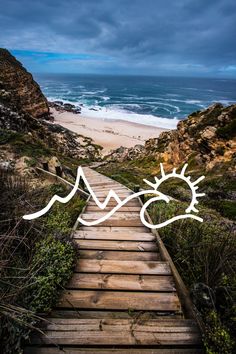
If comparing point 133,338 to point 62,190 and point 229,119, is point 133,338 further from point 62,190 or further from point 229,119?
point 229,119

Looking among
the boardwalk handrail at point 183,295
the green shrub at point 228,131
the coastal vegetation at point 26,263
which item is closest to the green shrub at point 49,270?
the coastal vegetation at point 26,263

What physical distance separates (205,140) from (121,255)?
12.2m

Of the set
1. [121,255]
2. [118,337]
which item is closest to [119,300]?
[118,337]

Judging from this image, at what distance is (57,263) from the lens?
370 centimetres

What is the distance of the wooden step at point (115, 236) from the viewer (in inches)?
199

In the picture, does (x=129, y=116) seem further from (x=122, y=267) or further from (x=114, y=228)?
(x=122, y=267)

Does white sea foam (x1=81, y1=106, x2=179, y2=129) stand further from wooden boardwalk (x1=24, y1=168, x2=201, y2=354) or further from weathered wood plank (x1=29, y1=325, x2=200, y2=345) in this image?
weathered wood plank (x1=29, y1=325, x2=200, y2=345)

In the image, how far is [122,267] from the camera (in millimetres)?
4156

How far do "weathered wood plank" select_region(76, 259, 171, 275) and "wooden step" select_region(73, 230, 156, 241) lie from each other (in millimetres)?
767

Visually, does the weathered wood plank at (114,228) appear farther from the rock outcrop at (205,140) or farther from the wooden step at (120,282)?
the rock outcrop at (205,140)

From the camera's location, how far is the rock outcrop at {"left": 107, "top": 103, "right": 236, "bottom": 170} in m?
14.2

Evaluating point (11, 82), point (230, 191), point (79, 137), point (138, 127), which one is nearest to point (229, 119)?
point (230, 191)

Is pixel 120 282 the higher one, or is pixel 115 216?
pixel 120 282

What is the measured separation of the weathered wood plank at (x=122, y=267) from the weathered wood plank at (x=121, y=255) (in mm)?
150
